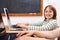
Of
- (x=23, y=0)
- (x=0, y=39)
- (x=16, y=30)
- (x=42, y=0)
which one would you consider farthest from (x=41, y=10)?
(x=0, y=39)

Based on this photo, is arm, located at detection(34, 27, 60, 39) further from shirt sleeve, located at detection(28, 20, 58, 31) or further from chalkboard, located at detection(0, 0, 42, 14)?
chalkboard, located at detection(0, 0, 42, 14)

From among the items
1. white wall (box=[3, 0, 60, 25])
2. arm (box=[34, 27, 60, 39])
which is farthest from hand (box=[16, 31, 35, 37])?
white wall (box=[3, 0, 60, 25])

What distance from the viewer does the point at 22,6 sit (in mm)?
1396

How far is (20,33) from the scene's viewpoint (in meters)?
1.24

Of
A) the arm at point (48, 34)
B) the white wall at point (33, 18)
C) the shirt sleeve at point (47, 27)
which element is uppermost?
the white wall at point (33, 18)

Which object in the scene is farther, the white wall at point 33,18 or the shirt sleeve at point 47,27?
the white wall at point 33,18

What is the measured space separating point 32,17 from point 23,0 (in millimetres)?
193

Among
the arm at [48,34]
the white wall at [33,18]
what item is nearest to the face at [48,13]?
the white wall at [33,18]

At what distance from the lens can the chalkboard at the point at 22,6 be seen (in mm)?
1386

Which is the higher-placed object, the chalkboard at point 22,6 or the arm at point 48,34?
the chalkboard at point 22,6

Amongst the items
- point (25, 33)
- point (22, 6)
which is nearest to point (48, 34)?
point (25, 33)

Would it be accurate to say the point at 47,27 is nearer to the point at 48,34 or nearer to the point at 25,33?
the point at 48,34

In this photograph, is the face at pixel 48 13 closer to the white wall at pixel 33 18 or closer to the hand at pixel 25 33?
the white wall at pixel 33 18

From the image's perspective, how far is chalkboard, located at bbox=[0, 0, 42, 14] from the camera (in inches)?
54.6
